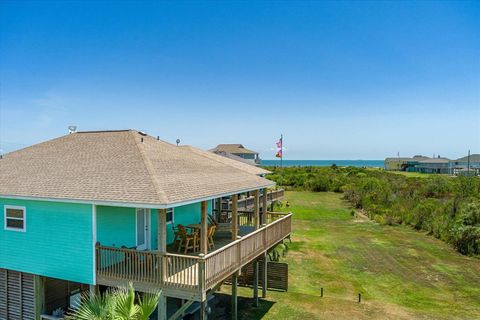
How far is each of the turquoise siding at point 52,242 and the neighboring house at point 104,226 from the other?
3 centimetres

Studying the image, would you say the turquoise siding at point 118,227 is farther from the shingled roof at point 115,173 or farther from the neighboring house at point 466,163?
the neighboring house at point 466,163

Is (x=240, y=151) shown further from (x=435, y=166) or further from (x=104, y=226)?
(x=435, y=166)

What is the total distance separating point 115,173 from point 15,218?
3.65 metres

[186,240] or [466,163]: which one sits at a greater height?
[466,163]

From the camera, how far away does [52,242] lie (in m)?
10.8

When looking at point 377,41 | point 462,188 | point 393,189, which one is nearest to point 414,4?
point 377,41

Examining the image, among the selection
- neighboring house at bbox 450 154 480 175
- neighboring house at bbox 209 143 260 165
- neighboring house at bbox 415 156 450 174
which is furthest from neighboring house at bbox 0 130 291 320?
neighboring house at bbox 450 154 480 175

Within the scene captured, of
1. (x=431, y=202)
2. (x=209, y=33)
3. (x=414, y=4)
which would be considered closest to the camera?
(x=414, y=4)

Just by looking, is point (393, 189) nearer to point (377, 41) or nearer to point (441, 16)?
point (377, 41)

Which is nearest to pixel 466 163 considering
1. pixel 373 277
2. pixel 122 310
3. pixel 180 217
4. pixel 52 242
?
pixel 373 277

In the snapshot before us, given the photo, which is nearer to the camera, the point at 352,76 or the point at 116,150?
the point at 116,150

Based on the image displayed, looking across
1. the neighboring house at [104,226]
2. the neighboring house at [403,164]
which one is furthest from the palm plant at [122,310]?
the neighboring house at [403,164]

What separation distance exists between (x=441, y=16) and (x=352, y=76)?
40.1 feet

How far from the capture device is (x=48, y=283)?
1227cm
